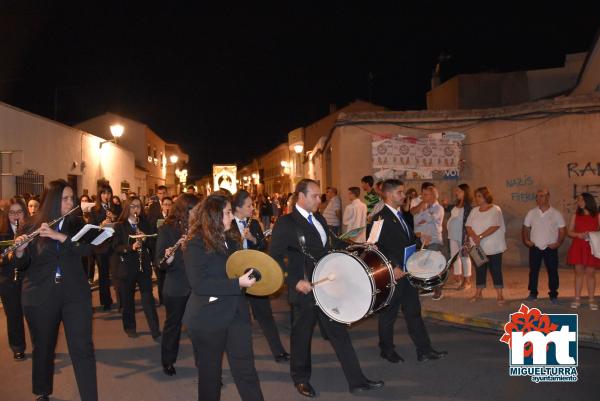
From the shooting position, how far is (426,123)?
14898mm

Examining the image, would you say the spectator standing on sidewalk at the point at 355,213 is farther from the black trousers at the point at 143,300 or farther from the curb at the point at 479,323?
the black trousers at the point at 143,300

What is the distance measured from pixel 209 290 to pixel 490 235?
21.8ft

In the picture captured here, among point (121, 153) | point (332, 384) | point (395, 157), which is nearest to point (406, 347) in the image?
point (332, 384)

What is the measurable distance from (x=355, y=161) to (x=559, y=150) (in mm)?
4804

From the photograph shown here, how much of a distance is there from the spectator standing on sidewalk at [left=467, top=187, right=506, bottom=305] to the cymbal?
6247 mm

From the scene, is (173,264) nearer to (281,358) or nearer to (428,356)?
(281,358)

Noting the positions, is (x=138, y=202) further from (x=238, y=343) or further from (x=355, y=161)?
(x=355, y=161)

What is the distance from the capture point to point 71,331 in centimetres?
507

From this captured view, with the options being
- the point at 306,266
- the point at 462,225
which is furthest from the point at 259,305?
the point at 462,225

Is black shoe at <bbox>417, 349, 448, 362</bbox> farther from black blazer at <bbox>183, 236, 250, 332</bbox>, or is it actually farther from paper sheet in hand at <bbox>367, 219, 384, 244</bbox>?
black blazer at <bbox>183, 236, 250, 332</bbox>

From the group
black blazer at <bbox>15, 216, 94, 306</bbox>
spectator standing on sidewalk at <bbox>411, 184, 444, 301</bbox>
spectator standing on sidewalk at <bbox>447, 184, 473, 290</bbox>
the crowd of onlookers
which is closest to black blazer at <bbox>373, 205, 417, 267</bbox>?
the crowd of onlookers

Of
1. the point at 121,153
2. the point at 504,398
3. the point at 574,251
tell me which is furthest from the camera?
the point at 121,153

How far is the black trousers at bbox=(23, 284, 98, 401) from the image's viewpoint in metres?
5.01

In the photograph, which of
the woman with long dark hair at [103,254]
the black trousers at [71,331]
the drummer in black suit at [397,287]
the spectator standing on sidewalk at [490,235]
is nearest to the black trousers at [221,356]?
the black trousers at [71,331]
